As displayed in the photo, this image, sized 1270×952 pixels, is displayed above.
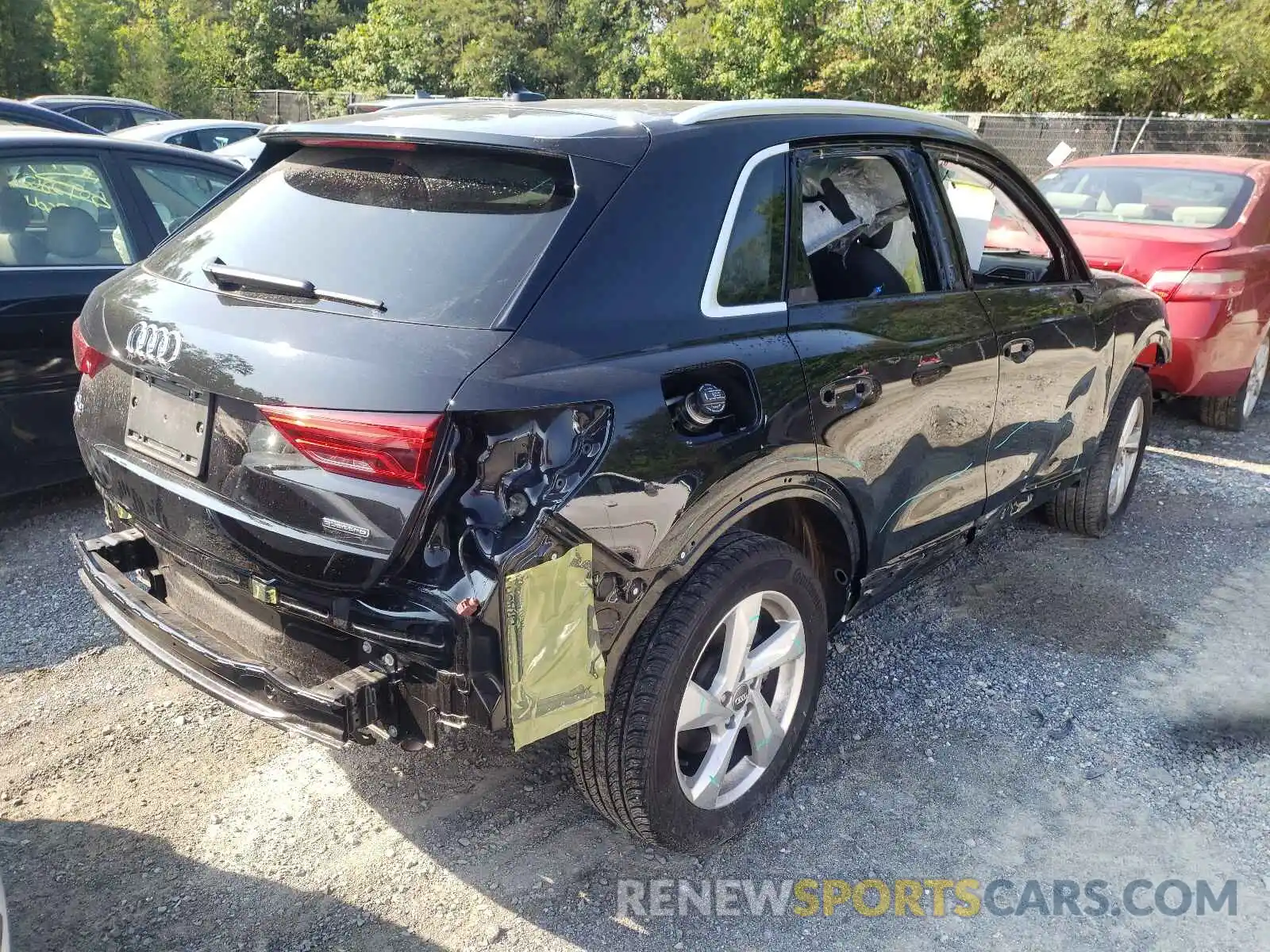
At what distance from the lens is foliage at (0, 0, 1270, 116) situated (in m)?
19.1

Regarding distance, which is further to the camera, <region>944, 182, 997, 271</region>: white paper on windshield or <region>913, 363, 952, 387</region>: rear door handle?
<region>944, 182, 997, 271</region>: white paper on windshield

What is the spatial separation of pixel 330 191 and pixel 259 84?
3918cm

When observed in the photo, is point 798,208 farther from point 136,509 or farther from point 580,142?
point 136,509

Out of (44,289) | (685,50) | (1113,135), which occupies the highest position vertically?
(685,50)

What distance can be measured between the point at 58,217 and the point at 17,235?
0.24 meters

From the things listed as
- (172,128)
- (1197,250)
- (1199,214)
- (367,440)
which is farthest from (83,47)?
(367,440)

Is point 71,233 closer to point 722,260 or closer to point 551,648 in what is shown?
point 722,260

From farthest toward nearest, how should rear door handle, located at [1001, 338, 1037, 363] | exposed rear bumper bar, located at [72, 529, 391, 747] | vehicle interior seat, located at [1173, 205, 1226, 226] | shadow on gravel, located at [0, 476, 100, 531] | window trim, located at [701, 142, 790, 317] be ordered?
vehicle interior seat, located at [1173, 205, 1226, 226]
shadow on gravel, located at [0, 476, 100, 531]
rear door handle, located at [1001, 338, 1037, 363]
window trim, located at [701, 142, 790, 317]
exposed rear bumper bar, located at [72, 529, 391, 747]

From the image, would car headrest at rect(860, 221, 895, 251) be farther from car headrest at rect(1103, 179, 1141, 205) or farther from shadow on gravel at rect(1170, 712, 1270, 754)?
car headrest at rect(1103, 179, 1141, 205)

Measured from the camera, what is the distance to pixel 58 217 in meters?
4.54

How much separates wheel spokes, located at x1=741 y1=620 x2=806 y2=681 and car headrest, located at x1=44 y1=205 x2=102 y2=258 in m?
3.50

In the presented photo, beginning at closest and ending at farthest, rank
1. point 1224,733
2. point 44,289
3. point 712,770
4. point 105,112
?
point 712,770 < point 1224,733 < point 44,289 < point 105,112

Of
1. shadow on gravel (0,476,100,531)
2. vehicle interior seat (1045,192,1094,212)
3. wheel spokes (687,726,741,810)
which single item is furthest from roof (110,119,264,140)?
wheel spokes (687,726,741,810)

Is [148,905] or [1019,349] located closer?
[148,905]
